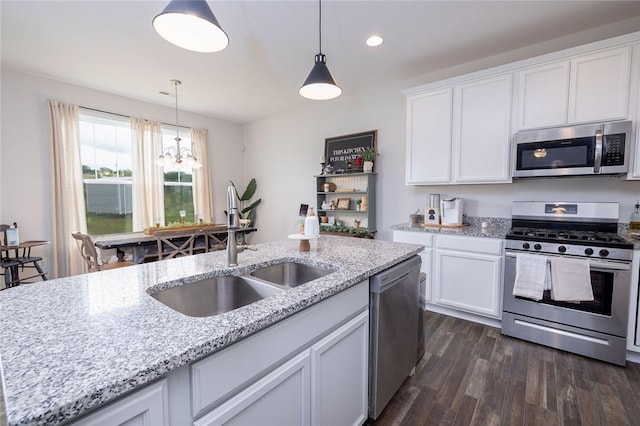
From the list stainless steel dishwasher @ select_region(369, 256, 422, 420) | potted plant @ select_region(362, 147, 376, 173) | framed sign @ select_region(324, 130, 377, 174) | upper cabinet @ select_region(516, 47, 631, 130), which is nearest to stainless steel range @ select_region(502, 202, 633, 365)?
upper cabinet @ select_region(516, 47, 631, 130)

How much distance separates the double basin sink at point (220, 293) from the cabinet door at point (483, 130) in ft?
7.38

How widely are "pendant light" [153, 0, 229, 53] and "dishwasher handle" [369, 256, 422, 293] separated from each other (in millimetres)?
1491

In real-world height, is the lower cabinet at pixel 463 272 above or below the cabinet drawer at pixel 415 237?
below

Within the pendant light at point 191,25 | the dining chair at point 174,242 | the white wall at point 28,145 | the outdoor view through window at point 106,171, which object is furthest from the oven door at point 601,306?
the white wall at point 28,145

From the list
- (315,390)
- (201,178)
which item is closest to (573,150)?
(315,390)

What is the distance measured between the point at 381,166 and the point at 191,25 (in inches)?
118

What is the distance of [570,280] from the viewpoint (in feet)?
7.08

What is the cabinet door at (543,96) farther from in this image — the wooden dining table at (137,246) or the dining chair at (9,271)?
the dining chair at (9,271)

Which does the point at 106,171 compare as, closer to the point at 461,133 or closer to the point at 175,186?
the point at 175,186

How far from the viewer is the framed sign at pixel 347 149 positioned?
4.02 meters

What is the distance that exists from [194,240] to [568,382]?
157 inches

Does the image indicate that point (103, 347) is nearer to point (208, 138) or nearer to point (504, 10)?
point (504, 10)

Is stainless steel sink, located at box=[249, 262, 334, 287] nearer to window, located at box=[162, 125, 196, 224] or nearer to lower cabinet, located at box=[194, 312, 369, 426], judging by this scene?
lower cabinet, located at box=[194, 312, 369, 426]

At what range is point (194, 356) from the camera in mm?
704
